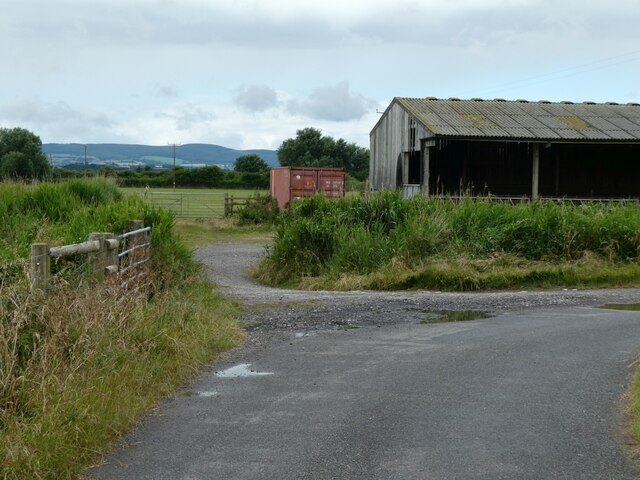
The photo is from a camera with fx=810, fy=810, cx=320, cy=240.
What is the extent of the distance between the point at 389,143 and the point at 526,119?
561 cm

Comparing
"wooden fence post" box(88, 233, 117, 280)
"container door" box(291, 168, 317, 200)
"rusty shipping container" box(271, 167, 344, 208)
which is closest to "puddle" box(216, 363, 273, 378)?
"wooden fence post" box(88, 233, 117, 280)

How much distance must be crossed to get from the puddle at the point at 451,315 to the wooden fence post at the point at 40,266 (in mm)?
6106

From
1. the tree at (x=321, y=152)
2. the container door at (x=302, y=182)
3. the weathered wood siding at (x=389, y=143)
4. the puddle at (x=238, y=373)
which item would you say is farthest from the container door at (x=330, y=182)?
the tree at (x=321, y=152)

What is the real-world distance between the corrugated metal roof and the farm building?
39 millimetres

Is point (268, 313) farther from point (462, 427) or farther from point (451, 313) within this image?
point (462, 427)

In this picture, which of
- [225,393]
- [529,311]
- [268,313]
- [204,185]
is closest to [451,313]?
[529,311]

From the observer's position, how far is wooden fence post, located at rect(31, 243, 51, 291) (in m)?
7.04

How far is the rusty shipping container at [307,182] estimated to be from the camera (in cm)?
3375

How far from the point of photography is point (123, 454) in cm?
576

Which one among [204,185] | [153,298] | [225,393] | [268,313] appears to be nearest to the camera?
[225,393]

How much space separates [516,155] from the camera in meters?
30.6

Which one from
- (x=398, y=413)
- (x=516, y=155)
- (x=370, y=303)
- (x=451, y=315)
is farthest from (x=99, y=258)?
(x=516, y=155)

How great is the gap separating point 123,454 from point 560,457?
3080 mm

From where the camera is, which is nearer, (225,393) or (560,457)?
(560,457)
